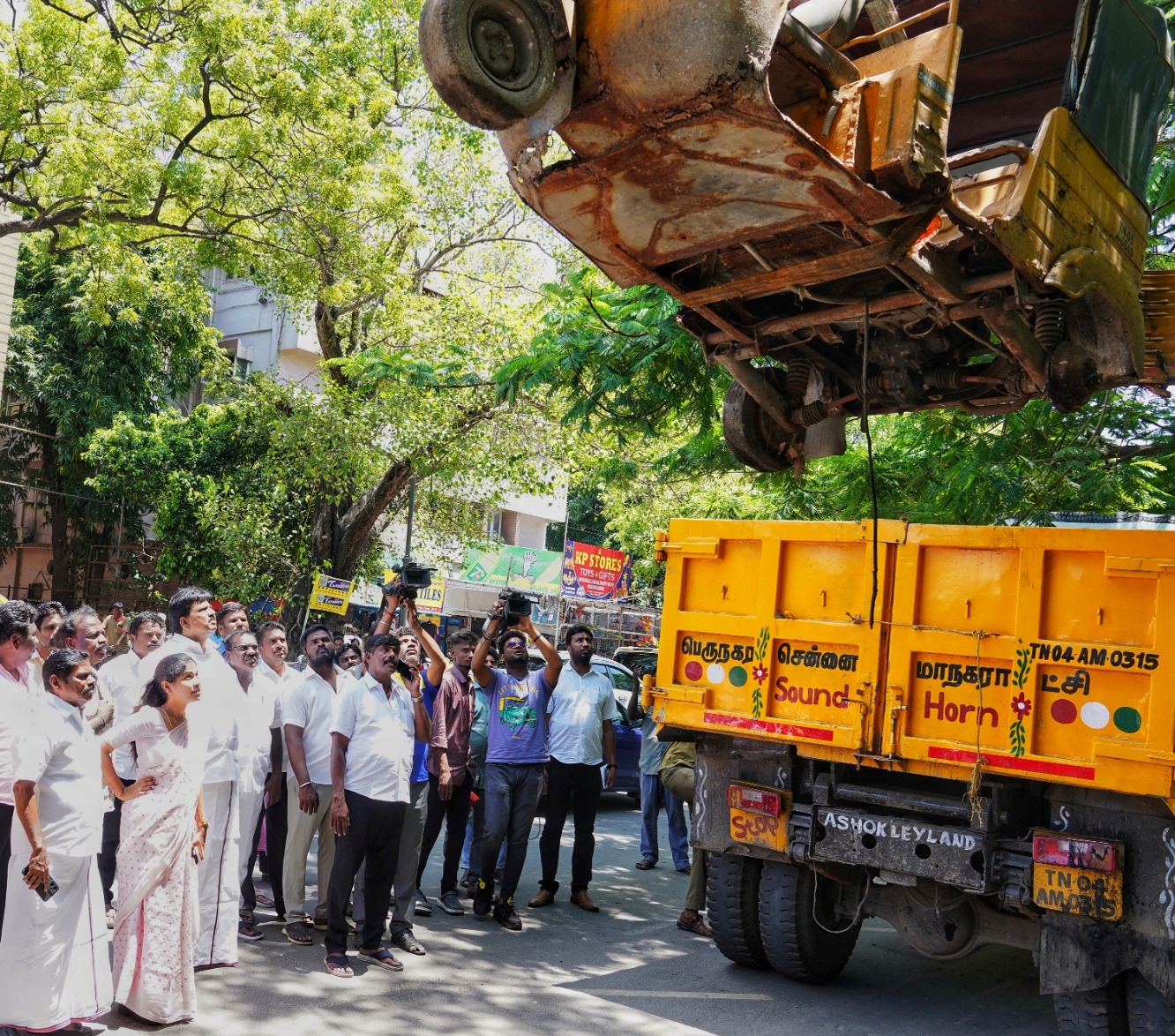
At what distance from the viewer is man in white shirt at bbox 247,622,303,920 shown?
23.8ft

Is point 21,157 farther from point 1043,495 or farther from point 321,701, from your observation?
point 1043,495

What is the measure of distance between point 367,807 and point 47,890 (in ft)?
6.26

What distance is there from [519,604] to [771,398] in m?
2.36

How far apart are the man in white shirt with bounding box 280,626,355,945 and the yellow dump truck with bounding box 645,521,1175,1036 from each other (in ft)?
6.66

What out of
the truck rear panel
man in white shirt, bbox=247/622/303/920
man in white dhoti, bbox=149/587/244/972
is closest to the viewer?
the truck rear panel

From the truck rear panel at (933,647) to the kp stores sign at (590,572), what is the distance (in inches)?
802

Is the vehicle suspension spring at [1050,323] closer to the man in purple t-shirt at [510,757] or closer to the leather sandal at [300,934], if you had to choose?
the man in purple t-shirt at [510,757]

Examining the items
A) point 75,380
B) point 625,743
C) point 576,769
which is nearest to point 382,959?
point 576,769

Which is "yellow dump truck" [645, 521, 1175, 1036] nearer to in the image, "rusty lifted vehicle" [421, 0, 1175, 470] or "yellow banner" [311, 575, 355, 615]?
"rusty lifted vehicle" [421, 0, 1175, 470]

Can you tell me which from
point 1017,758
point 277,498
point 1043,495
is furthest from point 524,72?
point 277,498

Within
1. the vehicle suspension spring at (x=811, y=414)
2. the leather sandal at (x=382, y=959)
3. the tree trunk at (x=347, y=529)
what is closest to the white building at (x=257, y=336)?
the tree trunk at (x=347, y=529)

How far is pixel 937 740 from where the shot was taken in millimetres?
5590

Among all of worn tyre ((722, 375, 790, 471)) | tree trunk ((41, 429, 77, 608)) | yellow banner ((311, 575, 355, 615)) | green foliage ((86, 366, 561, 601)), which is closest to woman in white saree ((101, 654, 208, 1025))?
worn tyre ((722, 375, 790, 471))

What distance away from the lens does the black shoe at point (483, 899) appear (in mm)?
7754
